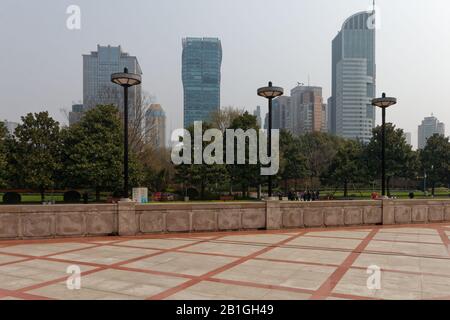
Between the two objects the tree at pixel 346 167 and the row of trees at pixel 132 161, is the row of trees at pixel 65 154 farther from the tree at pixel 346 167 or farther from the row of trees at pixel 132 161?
the tree at pixel 346 167

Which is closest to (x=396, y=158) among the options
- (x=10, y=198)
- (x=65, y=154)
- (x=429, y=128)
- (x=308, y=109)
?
(x=65, y=154)

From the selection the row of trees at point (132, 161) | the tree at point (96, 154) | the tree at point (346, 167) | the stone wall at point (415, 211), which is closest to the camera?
the stone wall at point (415, 211)

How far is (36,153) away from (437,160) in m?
55.8

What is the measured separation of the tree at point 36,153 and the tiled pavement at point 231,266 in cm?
2397

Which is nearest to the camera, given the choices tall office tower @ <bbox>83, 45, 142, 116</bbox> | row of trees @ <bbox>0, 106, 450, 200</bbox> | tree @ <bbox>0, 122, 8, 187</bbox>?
tree @ <bbox>0, 122, 8, 187</bbox>

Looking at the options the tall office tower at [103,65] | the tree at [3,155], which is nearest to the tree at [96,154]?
the tree at [3,155]

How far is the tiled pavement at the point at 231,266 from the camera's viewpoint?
20.2 ft

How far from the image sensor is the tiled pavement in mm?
6160

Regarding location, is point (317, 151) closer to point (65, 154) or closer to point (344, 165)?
point (344, 165)

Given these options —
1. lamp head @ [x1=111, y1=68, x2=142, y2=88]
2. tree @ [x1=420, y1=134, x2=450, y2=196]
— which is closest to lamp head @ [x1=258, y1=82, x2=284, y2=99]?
lamp head @ [x1=111, y1=68, x2=142, y2=88]

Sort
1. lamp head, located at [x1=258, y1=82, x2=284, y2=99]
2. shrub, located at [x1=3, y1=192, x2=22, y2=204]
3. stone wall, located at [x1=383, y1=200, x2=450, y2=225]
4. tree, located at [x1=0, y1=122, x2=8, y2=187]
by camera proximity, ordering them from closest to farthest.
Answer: lamp head, located at [x1=258, y1=82, x2=284, y2=99], stone wall, located at [x1=383, y1=200, x2=450, y2=225], tree, located at [x1=0, y1=122, x2=8, y2=187], shrub, located at [x1=3, y1=192, x2=22, y2=204]

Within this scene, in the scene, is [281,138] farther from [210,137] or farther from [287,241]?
[287,241]

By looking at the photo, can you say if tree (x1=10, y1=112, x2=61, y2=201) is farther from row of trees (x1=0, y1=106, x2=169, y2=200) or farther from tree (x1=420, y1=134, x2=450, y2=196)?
tree (x1=420, y1=134, x2=450, y2=196)
